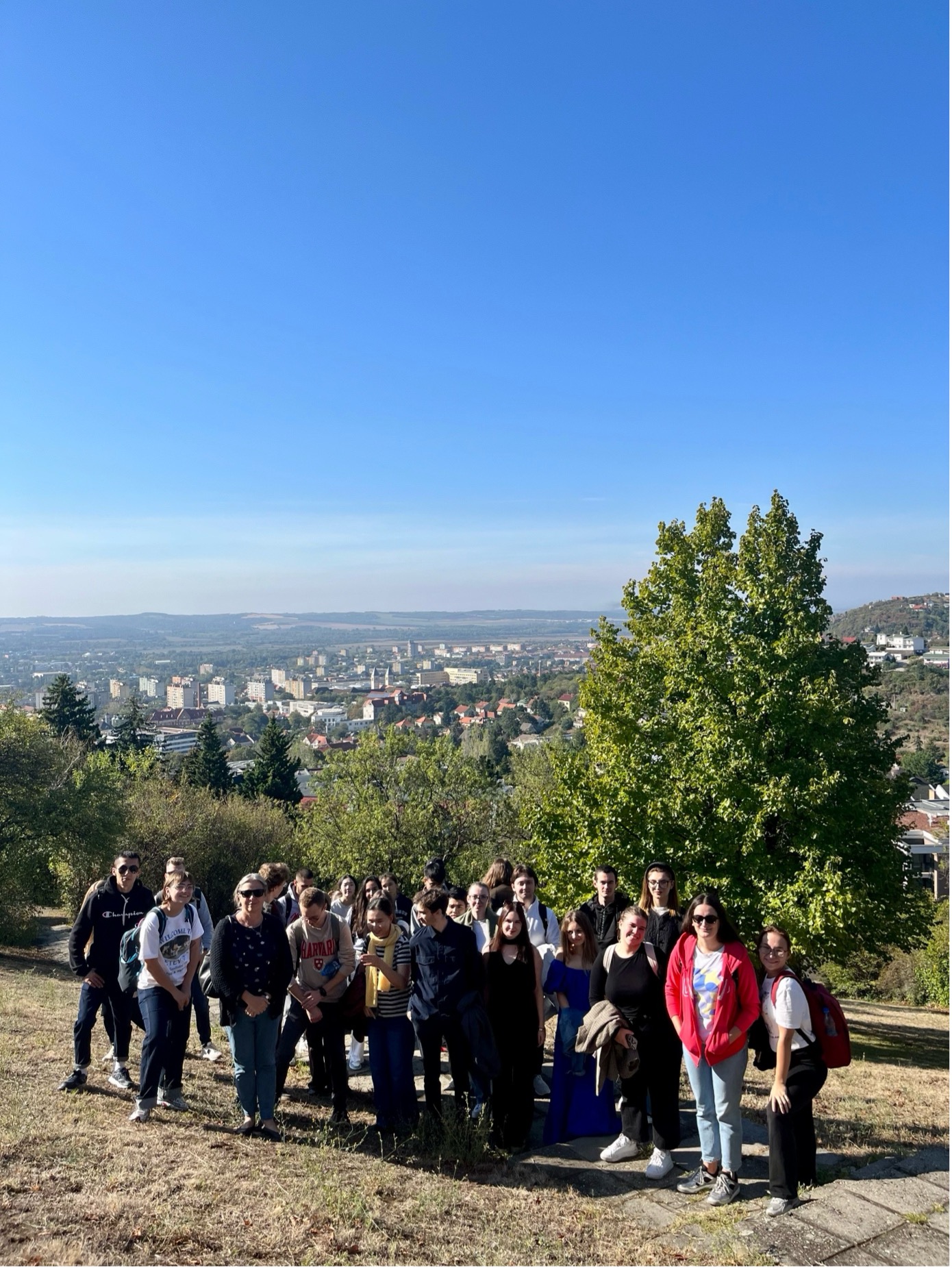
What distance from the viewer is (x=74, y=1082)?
6.20m

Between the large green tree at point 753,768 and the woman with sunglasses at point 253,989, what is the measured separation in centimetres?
774

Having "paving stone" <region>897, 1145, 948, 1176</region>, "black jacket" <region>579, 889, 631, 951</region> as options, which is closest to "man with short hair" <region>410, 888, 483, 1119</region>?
"black jacket" <region>579, 889, 631, 951</region>

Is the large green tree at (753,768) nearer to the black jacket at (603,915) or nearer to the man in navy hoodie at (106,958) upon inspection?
the black jacket at (603,915)

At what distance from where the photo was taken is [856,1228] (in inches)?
174

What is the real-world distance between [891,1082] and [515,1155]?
4425 millimetres

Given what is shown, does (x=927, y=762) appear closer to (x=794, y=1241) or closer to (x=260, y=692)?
(x=794, y=1241)

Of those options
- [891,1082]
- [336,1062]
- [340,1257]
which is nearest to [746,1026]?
[340,1257]

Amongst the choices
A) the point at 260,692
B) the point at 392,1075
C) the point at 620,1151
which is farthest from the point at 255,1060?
the point at 260,692

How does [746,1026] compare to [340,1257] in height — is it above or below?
above

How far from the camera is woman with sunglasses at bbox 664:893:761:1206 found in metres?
4.91

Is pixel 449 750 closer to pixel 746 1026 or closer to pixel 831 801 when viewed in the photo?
pixel 831 801

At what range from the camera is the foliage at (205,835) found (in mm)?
30094

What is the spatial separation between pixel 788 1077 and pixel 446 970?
2170 mm

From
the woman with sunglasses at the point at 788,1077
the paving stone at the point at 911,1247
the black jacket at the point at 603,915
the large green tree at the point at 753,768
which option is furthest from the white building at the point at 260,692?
the paving stone at the point at 911,1247
